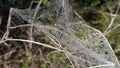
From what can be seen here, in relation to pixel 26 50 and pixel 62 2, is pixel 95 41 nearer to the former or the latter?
pixel 62 2

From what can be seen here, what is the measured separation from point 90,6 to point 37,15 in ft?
1.65

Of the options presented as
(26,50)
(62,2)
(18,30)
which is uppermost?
(62,2)

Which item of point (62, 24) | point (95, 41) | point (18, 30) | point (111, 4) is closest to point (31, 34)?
point (18, 30)

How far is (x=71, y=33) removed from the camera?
69.8 inches

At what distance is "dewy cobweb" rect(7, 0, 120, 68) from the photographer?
1636 millimetres

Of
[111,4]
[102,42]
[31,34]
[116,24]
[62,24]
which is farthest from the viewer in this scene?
[111,4]

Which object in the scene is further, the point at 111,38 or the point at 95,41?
the point at 111,38

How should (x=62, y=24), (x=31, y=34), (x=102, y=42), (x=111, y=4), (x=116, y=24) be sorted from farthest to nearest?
(x=111, y=4), (x=116, y=24), (x=31, y=34), (x=62, y=24), (x=102, y=42)

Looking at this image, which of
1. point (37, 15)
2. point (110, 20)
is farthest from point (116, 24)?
point (37, 15)

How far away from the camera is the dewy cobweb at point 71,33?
164 centimetres

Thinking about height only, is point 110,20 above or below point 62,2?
below

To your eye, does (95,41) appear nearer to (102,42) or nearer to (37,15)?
(102,42)

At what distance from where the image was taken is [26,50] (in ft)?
6.84

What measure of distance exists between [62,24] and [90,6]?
0.51 metres
